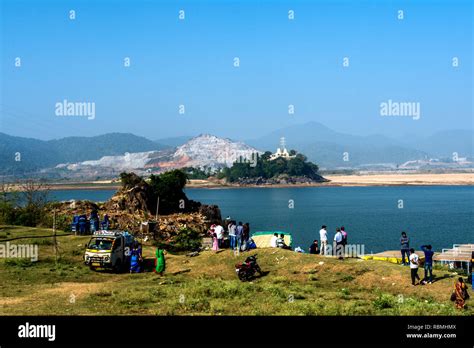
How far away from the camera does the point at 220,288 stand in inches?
875

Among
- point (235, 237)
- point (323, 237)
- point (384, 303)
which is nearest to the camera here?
point (384, 303)

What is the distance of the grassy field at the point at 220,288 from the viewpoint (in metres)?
19.1

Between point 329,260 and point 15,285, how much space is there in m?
15.3

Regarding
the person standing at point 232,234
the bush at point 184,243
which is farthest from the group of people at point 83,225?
the person standing at point 232,234

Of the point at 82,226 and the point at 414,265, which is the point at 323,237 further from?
the point at 82,226

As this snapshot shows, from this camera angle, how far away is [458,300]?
1972 centimetres

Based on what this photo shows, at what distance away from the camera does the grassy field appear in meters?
19.1

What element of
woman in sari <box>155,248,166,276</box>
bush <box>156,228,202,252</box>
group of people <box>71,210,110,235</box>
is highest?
group of people <box>71,210,110,235</box>

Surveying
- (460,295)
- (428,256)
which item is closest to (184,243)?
(428,256)

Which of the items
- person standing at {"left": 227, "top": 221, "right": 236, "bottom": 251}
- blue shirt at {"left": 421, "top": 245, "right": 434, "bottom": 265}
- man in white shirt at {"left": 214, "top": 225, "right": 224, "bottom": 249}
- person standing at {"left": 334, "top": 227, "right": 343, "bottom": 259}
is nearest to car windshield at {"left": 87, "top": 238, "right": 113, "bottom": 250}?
man in white shirt at {"left": 214, "top": 225, "right": 224, "bottom": 249}

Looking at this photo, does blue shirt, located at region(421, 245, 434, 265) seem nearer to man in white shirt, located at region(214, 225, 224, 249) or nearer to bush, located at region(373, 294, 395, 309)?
bush, located at region(373, 294, 395, 309)

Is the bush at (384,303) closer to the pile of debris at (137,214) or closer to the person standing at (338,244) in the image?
the person standing at (338,244)
